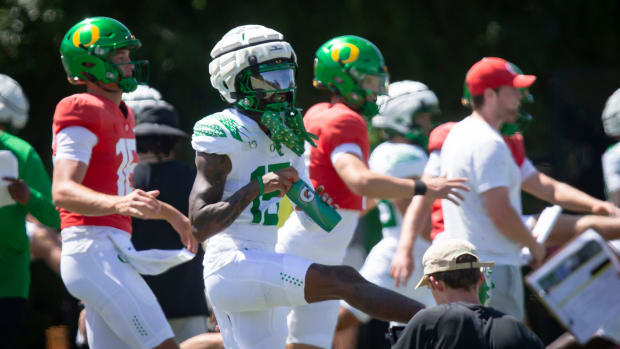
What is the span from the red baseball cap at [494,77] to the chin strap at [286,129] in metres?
1.86

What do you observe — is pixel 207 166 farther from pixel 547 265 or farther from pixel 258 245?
pixel 547 265

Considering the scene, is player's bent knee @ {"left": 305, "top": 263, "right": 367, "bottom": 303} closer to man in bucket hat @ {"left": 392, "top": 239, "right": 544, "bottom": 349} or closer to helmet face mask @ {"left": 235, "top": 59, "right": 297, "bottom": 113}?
man in bucket hat @ {"left": 392, "top": 239, "right": 544, "bottom": 349}

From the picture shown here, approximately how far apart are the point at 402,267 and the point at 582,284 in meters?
1.07

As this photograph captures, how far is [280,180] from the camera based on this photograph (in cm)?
473

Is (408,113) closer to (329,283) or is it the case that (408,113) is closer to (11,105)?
(11,105)

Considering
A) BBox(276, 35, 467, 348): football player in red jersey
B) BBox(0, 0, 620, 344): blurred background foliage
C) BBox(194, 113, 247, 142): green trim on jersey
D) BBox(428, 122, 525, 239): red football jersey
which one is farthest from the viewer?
BBox(0, 0, 620, 344): blurred background foliage

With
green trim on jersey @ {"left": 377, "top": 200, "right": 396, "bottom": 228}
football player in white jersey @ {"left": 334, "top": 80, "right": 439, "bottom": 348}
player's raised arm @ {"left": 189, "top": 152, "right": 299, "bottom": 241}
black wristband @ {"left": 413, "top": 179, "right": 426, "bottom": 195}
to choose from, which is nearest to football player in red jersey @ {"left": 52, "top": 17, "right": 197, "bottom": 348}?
player's raised arm @ {"left": 189, "top": 152, "right": 299, "bottom": 241}

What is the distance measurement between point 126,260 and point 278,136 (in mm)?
1216

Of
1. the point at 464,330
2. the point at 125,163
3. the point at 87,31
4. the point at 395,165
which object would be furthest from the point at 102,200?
the point at 395,165

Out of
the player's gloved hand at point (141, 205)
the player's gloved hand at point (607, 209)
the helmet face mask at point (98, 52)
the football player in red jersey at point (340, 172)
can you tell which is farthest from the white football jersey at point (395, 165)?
the player's gloved hand at point (141, 205)

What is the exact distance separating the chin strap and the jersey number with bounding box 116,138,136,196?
1.12 meters

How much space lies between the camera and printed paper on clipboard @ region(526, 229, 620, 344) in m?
6.36

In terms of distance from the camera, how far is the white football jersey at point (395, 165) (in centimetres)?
741

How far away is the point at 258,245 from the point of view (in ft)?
16.2
